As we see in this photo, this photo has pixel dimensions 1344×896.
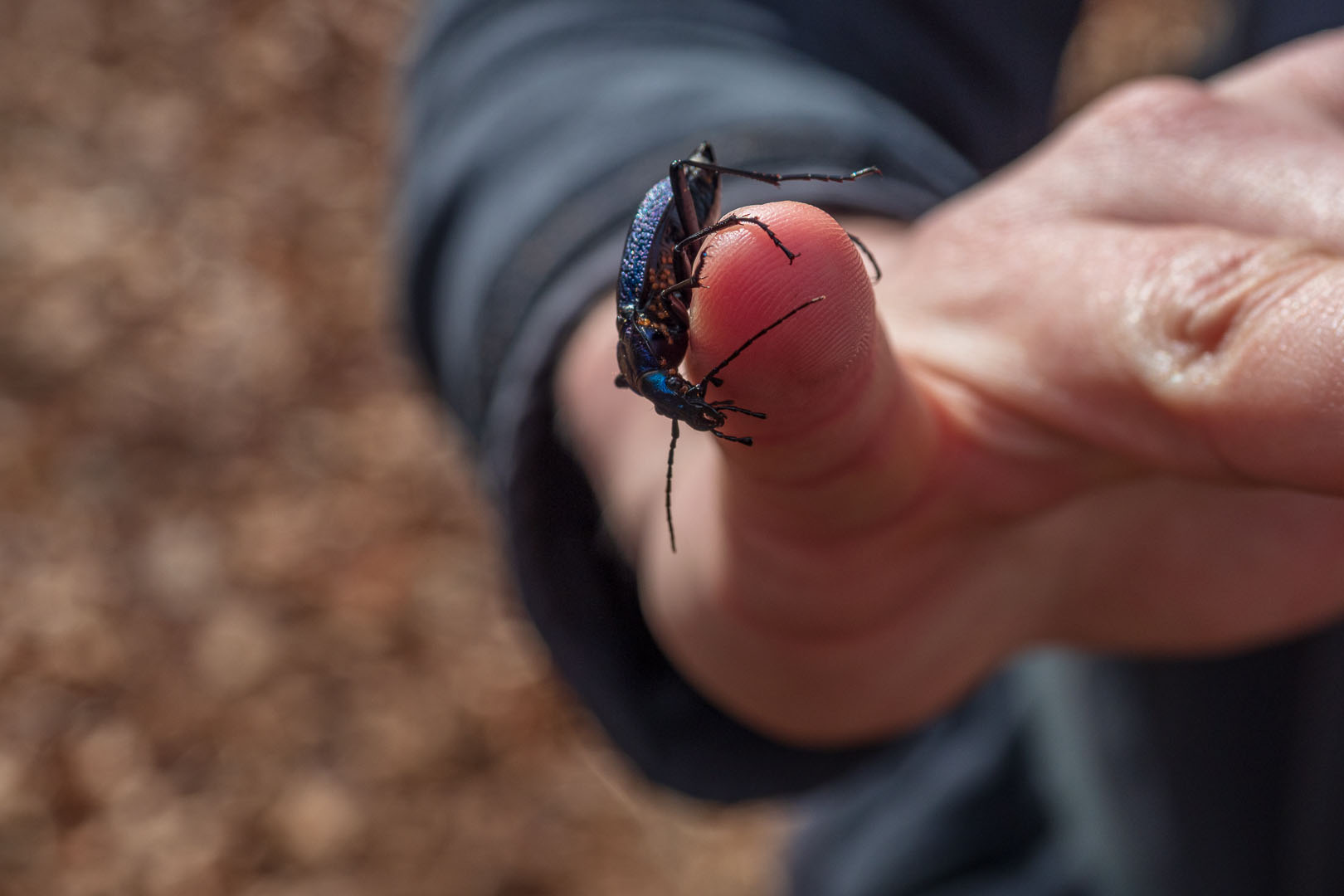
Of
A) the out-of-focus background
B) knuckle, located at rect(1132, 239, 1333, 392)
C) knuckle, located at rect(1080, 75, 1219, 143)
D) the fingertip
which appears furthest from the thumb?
the out-of-focus background

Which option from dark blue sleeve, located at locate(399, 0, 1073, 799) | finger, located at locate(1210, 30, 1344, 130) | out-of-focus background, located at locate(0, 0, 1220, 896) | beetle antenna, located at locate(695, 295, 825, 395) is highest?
finger, located at locate(1210, 30, 1344, 130)

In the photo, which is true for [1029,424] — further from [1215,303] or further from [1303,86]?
[1303,86]

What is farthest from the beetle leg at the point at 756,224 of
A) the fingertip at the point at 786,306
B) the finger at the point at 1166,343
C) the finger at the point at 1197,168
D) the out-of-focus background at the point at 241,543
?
the out-of-focus background at the point at 241,543

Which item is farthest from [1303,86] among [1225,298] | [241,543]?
[241,543]

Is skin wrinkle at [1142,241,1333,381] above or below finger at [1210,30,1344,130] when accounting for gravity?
below

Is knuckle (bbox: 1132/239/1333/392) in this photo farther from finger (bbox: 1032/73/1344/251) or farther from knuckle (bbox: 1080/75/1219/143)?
knuckle (bbox: 1080/75/1219/143)

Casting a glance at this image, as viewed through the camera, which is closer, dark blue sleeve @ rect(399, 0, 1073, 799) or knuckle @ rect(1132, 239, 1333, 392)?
knuckle @ rect(1132, 239, 1333, 392)

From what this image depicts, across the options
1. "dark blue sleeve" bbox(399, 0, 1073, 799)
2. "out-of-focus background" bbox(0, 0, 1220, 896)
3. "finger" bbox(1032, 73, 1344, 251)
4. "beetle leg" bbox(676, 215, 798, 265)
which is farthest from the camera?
"out-of-focus background" bbox(0, 0, 1220, 896)

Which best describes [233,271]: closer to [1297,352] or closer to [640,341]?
[640,341]
